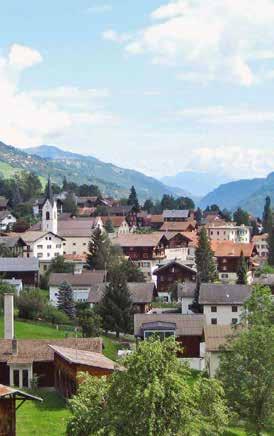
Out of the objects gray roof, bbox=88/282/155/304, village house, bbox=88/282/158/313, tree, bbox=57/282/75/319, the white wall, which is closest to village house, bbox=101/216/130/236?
gray roof, bbox=88/282/155/304

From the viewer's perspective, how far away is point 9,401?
22.1 metres

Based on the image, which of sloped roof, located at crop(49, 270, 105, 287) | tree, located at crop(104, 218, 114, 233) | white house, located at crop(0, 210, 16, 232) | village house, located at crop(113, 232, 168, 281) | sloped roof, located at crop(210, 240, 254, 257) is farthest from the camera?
white house, located at crop(0, 210, 16, 232)

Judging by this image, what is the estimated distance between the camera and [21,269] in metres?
87.4

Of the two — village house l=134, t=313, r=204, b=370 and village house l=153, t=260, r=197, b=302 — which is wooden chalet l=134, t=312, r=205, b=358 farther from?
village house l=153, t=260, r=197, b=302

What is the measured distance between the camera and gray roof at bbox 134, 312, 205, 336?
58.9 meters

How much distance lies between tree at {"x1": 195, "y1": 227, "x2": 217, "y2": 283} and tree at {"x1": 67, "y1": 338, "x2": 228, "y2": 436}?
67.1 metres

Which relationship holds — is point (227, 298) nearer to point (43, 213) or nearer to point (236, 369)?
Result: point (236, 369)

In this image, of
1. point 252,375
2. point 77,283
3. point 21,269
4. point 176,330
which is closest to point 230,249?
point 77,283

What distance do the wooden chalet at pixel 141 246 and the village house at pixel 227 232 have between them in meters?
35.9

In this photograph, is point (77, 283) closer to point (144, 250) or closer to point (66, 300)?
point (66, 300)

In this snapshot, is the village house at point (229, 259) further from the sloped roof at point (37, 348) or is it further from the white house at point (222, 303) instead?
the sloped roof at point (37, 348)

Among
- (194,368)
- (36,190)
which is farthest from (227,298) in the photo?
(36,190)

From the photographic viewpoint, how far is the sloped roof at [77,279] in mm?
81875

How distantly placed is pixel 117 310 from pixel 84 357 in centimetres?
2591
